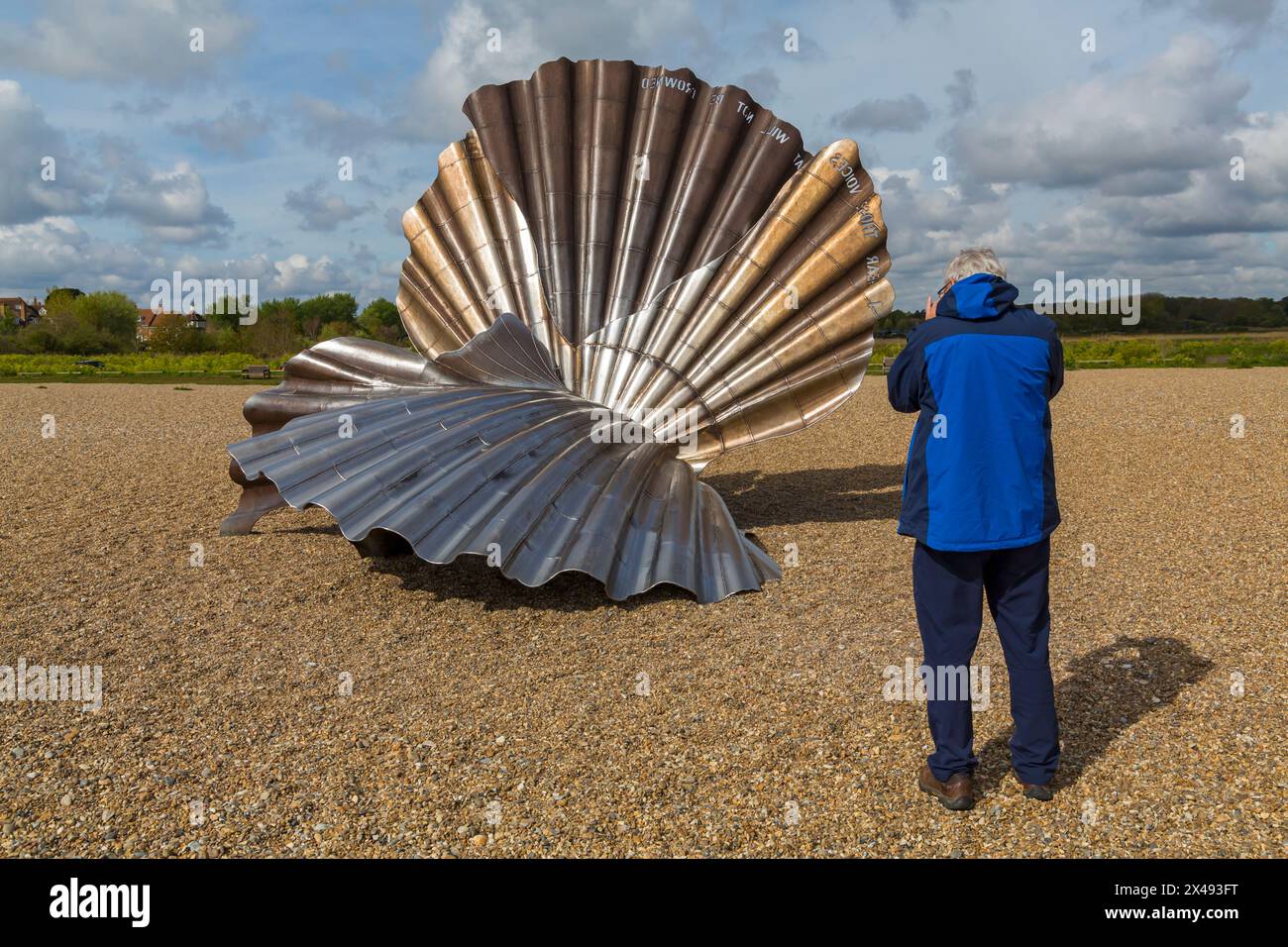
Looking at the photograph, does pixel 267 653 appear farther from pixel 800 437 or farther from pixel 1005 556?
pixel 800 437

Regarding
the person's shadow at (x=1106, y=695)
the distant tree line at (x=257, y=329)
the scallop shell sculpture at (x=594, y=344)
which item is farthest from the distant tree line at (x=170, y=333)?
the person's shadow at (x=1106, y=695)

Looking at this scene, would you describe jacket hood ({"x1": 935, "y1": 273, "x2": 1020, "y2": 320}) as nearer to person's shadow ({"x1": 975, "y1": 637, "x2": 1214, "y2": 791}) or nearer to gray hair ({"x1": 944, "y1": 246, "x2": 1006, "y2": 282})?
gray hair ({"x1": 944, "y1": 246, "x2": 1006, "y2": 282})

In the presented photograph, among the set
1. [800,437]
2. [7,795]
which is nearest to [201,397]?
[800,437]

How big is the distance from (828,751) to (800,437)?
9958 millimetres

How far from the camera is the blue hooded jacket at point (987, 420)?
10.8 feet

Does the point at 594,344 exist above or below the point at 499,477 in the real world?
above

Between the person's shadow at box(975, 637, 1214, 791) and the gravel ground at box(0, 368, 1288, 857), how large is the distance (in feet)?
0.06

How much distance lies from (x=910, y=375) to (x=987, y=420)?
31cm

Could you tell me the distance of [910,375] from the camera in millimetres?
3430

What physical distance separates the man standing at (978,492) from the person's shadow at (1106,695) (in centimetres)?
42

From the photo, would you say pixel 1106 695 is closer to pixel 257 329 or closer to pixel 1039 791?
pixel 1039 791

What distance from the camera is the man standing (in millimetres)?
3301

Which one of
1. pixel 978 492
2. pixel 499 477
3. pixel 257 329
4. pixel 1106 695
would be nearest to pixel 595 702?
pixel 499 477

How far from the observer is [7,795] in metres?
3.76
